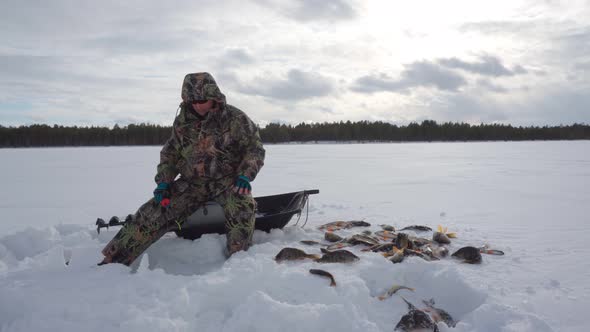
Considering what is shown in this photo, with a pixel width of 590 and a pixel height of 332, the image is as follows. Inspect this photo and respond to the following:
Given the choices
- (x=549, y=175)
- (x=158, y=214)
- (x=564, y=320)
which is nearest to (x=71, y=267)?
(x=158, y=214)

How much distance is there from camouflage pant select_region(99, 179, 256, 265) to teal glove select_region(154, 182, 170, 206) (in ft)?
0.15

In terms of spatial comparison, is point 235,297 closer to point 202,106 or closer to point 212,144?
point 212,144

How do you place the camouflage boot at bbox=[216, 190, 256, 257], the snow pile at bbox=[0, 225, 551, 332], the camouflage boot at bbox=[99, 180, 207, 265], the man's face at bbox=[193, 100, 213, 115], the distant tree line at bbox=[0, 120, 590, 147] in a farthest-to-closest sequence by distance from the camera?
the distant tree line at bbox=[0, 120, 590, 147] < the man's face at bbox=[193, 100, 213, 115] < the camouflage boot at bbox=[216, 190, 256, 257] < the camouflage boot at bbox=[99, 180, 207, 265] < the snow pile at bbox=[0, 225, 551, 332]

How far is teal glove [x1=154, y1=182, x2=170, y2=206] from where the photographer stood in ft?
10.9

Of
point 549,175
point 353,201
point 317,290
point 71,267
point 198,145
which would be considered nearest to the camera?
point 317,290

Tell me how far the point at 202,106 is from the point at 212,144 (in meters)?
0.33

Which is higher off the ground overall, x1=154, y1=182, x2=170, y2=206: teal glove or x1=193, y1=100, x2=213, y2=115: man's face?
x1=193, y1=100, x2=213, y2=115: man's face

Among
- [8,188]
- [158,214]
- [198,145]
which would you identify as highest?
[198,145]

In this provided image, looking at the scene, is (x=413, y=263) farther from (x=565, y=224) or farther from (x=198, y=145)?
(x=565, y=224)

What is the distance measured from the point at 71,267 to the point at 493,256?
10.3 ft

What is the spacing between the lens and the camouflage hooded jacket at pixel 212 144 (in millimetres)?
3484

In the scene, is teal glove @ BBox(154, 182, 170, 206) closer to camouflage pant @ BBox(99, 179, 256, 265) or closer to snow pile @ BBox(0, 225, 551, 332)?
camouflage pant @ BBox(99, 179, 256, 265)

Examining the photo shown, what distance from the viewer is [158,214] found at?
3297mm

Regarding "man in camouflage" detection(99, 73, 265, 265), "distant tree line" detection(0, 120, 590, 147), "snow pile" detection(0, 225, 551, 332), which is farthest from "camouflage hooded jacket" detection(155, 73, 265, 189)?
"distant tree line" detection(0, 120, 590, 147)
